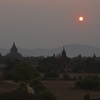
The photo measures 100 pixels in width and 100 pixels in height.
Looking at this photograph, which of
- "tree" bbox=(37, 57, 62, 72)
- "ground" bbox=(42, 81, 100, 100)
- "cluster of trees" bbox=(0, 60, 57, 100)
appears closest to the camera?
"cluster of trees" bbox=(0, 60, 57, 100)

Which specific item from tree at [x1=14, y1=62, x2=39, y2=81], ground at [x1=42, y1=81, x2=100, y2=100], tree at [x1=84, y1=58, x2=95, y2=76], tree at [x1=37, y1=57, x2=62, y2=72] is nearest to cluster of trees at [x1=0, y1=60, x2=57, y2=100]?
tree at [x1=14, y1=62, x2=39, y2=81]

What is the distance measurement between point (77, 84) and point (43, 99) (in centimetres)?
1801

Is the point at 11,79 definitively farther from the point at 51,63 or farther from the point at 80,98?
the point at 80,98

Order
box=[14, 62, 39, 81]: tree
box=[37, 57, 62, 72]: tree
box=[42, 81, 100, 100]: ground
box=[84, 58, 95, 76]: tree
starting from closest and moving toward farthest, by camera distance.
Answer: box=[42, 81, 100, 100]: ground → box=[14, 62, 39, 81]: tree → box=[84, 58, 95, 76]: tree → box=[37, 57, 62, 72]: tree

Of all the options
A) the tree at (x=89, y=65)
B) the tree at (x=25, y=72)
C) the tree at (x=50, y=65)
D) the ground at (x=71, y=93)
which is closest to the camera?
the ground at (x=71, y=93)

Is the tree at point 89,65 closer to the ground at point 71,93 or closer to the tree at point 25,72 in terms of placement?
the tree at point 25,72

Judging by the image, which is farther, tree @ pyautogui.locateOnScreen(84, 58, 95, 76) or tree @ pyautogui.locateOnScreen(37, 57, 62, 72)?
tree @ pyautogui.locateOnScreen(37, 57, 62, 72)

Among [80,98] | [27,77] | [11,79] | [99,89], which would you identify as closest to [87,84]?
[99,89]

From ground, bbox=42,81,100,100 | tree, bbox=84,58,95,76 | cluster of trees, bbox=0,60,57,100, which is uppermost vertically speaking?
tree, bbox=84,58,95,76

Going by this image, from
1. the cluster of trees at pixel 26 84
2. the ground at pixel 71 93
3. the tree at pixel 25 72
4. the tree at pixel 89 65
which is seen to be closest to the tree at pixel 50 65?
the tree at pixel 89 65

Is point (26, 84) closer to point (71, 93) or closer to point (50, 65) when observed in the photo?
point (71, 93)

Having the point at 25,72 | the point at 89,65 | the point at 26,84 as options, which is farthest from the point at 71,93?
the point at 89,65

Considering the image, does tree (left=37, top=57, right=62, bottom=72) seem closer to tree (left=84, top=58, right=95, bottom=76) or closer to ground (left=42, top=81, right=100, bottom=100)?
tree (left=84, top=58, right=95, bottom=76)

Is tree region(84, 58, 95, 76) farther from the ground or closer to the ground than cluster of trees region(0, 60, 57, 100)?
farther from the ground
